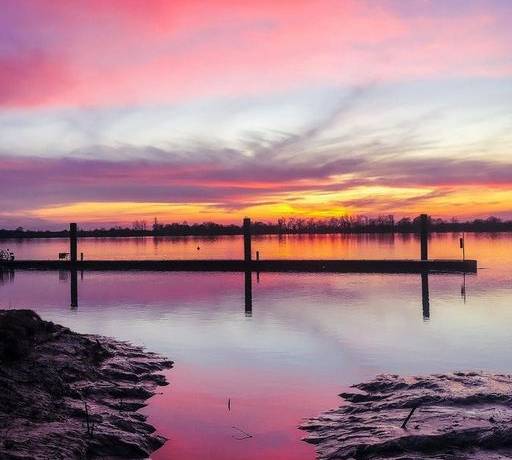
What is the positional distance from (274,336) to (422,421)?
8450mm

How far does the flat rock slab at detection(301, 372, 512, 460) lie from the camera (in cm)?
739

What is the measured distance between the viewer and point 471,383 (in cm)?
1032

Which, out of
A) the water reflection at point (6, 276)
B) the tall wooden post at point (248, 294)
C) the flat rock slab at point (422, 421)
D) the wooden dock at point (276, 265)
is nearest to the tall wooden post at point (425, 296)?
the wooden dock at point (276, 265)

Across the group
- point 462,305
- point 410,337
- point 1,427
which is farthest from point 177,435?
point 462,305

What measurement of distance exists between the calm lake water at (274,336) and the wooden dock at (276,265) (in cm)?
257

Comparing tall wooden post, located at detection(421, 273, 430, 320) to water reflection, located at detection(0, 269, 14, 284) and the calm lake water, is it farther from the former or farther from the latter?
water reflection, located at detection(0, 269, 14, 284)

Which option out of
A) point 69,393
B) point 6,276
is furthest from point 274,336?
point 6,276

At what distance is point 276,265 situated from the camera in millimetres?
39219

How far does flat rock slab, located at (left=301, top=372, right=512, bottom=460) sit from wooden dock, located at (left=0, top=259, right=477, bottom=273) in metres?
25.4

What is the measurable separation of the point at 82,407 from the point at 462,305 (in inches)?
664

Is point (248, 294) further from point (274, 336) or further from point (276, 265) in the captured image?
point (276, 265)

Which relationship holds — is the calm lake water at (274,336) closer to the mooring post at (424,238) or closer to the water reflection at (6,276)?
the mooring post at (424,238)

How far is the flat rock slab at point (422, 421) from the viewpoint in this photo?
24.3 ft

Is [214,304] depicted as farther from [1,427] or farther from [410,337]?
[1,427]
